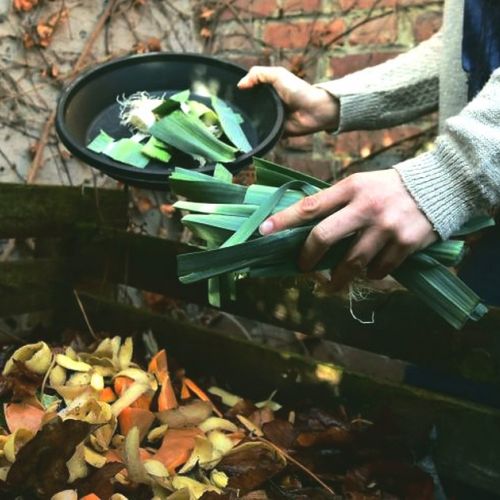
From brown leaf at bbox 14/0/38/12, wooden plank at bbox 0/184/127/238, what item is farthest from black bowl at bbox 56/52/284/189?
brown leaf at bbox 14/0/38/12

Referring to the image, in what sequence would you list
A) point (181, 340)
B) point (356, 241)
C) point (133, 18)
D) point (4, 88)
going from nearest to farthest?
point (356, 241) < point (181, 340) < point (4, 88) < point (133, 18)

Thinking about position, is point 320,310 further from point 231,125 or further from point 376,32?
point 376,32

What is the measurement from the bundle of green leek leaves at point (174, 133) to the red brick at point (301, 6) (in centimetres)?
67

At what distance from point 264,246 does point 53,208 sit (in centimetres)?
76

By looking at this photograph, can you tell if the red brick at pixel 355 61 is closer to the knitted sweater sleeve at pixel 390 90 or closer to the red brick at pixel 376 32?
the red brick at pixel 376 32

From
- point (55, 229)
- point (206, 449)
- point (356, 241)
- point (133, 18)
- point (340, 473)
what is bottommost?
point (340, 473)

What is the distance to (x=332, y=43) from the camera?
1736mm

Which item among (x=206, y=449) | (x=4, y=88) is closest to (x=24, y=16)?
(x=4, y=88)

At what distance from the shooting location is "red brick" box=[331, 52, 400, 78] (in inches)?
65.2

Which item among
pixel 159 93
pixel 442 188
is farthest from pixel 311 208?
pixel 159 93

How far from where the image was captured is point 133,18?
1.92 metres

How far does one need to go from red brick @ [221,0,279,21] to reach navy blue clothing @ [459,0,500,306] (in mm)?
842

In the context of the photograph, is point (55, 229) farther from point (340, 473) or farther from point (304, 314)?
point (340, 473)

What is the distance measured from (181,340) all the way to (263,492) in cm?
44
